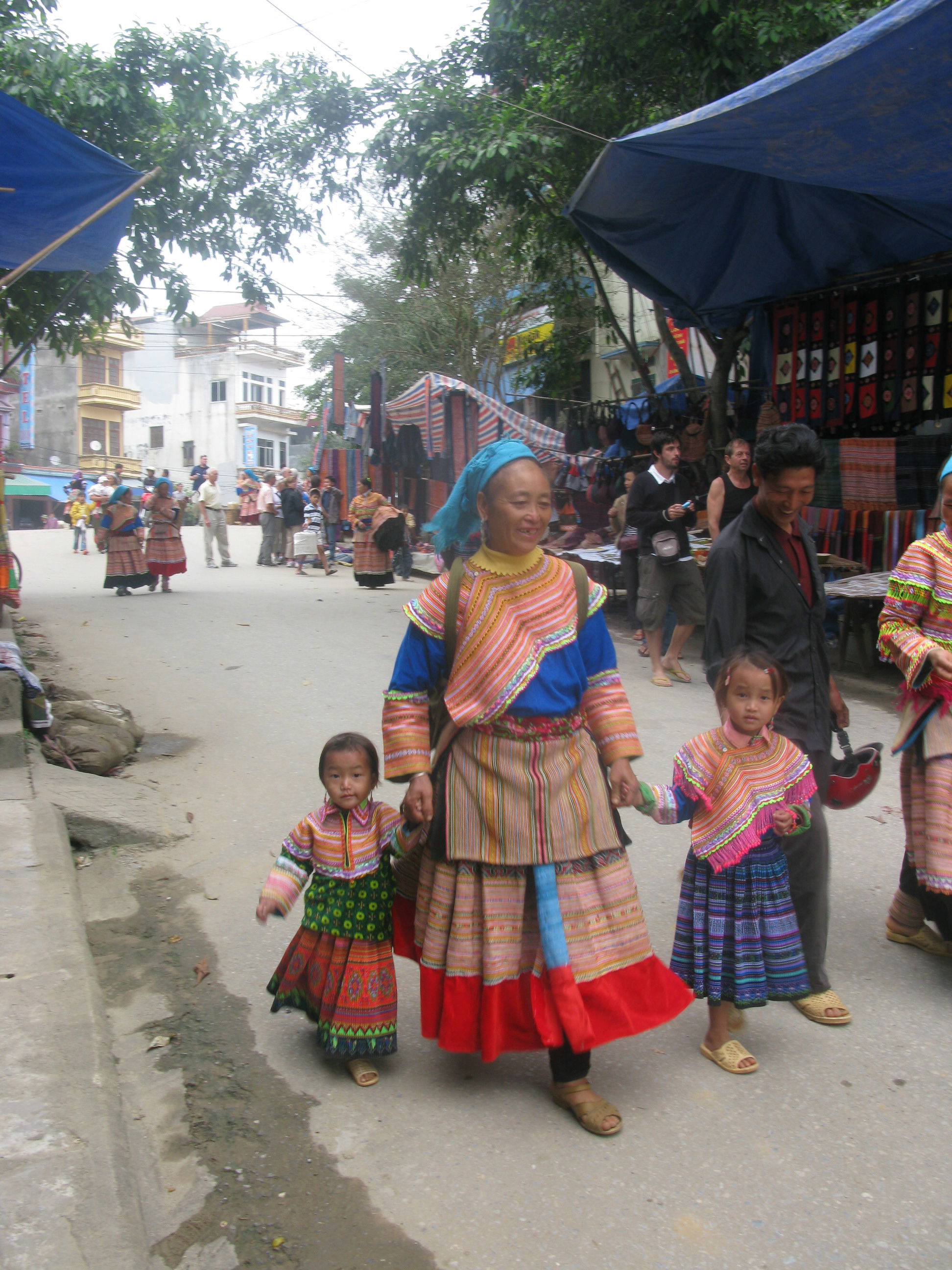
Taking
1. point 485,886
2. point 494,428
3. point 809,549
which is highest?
point 494,428

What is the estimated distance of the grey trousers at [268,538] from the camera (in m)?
20.6

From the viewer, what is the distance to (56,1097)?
259 cm

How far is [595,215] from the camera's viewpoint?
8367 mm

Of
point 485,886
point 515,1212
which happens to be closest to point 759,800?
point 485,886

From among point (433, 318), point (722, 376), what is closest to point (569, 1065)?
point (722, 376)

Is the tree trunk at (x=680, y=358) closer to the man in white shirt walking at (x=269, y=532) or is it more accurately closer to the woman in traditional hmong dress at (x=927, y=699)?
the woman in traditional hmong dress at (x=927, y=699)

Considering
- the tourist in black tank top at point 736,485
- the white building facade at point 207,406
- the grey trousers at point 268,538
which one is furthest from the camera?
the white building facade at point 207,406

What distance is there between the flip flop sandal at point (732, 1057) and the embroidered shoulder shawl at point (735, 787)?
1.76ft

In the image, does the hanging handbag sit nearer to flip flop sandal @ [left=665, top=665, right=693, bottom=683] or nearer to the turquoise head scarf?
flip flop sandal @ [left=665, top=665, right=693, bottom=683]

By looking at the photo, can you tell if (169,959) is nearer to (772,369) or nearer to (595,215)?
(595,215)

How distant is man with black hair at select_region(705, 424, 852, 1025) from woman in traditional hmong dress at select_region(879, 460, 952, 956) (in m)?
0.30

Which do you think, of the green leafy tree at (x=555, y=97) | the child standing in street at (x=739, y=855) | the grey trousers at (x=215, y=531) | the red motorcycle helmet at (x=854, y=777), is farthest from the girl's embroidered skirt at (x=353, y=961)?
the grey trousers at (x=215, y=531)

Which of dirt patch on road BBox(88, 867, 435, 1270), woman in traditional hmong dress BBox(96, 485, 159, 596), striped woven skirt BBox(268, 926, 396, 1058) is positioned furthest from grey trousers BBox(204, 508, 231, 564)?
striped woven skirt BBox(268, 926, 396, 1058)

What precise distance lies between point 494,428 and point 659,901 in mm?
10478
